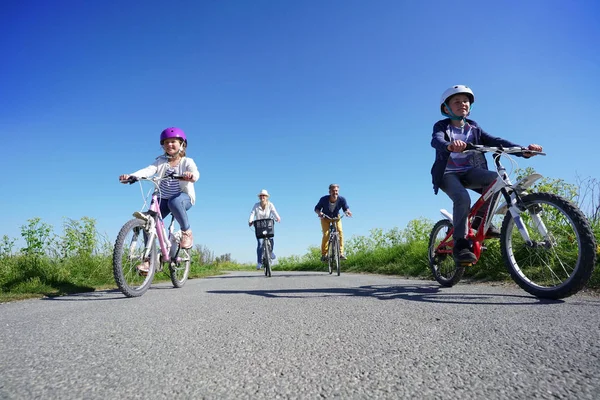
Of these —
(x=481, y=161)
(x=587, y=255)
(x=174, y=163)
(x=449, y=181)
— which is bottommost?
(x=587, y=255)

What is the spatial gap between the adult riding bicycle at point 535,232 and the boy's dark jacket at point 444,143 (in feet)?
1.17

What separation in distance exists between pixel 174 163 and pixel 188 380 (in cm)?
460

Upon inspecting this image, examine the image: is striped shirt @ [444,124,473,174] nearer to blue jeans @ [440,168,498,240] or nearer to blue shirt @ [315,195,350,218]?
blue jeans @ [440,168,498,240]

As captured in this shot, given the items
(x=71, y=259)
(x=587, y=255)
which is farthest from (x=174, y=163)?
(x=587, y=255)

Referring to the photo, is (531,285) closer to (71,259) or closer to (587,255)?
(587,255)

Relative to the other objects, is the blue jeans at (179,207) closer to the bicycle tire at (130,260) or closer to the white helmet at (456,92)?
the bicycle tire at (130,260)

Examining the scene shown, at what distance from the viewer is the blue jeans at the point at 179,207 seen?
4930 millimetres

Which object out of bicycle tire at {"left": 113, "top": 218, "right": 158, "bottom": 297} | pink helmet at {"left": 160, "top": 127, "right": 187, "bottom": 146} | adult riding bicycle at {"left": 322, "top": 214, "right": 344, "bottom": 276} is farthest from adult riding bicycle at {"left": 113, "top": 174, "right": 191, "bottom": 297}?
adult riding bicycle at {"left": 322, "top": 214, "right": 344, "bottom": 276}

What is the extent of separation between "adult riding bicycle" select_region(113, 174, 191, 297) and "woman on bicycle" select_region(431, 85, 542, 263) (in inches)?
133

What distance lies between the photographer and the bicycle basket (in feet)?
31.3

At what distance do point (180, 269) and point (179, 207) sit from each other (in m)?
1.11

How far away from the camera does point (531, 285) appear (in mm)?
2791

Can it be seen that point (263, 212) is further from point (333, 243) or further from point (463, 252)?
point (463, 252)

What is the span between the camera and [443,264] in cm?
434
